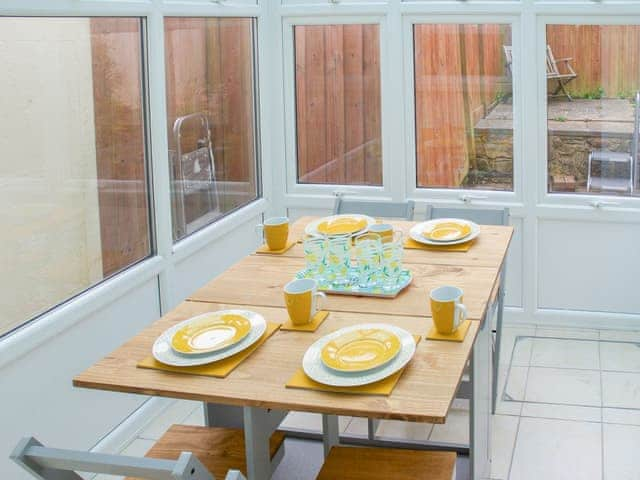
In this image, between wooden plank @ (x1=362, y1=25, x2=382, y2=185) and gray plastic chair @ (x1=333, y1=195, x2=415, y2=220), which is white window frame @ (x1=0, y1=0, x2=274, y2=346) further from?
gray plastic chair @ (x1=333, y1=195, x2=415, y2=220)

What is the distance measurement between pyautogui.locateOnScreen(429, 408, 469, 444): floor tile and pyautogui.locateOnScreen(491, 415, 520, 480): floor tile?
0.11m

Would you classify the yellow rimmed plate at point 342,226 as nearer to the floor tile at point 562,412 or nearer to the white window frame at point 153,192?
the white window frame at point 153,192

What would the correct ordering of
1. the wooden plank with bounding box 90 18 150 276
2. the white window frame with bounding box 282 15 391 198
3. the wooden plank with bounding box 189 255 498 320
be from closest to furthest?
the wooden plank with bounding box 189 255 498 320 < the wooden plank with bounding box 90 18 150 276 < the white window frame with bounding box 282 15 391 198

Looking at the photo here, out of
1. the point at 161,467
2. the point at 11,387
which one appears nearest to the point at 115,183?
the point at 11,387

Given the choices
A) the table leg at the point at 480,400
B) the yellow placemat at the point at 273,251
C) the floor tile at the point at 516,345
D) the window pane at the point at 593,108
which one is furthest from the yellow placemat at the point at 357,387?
the window pane at the point at 593,108

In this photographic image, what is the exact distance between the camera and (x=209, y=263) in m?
4.55

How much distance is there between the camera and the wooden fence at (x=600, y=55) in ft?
15.2

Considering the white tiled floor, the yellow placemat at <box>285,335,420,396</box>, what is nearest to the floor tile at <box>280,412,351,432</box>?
the white tiled floor

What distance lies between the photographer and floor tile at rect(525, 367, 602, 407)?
13.3 ft

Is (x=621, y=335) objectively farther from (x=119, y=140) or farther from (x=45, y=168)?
(x=45, y=168)

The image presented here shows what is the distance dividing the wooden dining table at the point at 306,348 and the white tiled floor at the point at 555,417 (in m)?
0.36

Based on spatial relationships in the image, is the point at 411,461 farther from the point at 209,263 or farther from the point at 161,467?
the point at 209,263

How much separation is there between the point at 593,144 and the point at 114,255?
245cm

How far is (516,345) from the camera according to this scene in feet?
15.4
